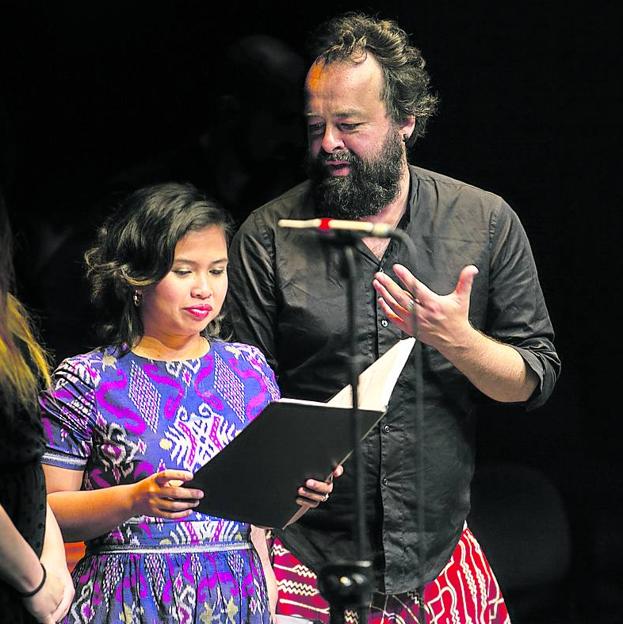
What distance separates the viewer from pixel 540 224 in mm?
4242

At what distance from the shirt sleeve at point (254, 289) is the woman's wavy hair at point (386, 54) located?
0.45 metres

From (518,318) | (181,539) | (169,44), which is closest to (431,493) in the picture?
(518,318)

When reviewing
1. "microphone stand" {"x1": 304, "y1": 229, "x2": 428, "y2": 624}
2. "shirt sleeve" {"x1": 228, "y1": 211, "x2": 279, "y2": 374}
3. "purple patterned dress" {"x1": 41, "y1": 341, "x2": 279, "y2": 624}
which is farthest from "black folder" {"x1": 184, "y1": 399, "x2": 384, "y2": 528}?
"shirt sleeve" {"x1": 228, "y1": 211, "x2": 279, "y2": 374}

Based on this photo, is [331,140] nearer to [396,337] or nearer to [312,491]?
[396,337]

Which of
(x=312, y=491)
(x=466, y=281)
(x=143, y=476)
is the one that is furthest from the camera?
(x=466, y=281)

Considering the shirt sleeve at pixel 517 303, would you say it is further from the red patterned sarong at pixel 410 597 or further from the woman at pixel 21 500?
the woman at pixel 21 500

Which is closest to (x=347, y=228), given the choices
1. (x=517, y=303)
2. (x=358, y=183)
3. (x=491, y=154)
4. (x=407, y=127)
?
(x=358, y=183)

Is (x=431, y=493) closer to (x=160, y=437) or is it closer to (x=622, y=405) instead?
(x=160, y=437)

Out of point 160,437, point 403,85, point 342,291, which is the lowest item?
point 160,437

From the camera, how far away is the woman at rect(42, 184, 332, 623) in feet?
9.01

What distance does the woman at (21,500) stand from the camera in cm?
223

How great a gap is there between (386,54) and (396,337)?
0.72 metres

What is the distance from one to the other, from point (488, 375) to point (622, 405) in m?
1.34

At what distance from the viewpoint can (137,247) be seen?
9.75 feet
